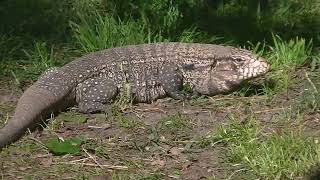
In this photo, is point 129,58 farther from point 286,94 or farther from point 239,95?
point 286,94

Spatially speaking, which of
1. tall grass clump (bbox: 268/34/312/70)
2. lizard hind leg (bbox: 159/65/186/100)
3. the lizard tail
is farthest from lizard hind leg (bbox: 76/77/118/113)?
tall grass clump (bbox: 268/34/312/70)

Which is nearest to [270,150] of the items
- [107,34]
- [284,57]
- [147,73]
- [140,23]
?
[147,73]

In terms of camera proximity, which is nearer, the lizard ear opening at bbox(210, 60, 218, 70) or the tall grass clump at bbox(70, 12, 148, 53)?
the lizard ear opening at bbox(210, 60, 218, 70)

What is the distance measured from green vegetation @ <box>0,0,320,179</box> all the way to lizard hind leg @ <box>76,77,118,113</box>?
4.0 inches

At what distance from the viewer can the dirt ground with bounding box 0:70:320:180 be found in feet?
17.5

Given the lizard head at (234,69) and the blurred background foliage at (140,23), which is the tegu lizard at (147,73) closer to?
the lizard head at (234,69)

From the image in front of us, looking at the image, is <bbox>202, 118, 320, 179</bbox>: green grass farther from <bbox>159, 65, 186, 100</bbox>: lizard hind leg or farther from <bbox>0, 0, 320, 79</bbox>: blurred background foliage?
<bbox>0, 0, 320, 79</bbox>: blurred background foliage

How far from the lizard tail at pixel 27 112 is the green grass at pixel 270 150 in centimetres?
141

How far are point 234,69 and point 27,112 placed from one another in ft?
6.37

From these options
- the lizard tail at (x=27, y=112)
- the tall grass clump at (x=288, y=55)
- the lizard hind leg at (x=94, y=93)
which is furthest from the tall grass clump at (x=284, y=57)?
the lizard tail at (x=27, y=112)

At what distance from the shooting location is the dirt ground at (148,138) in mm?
5324

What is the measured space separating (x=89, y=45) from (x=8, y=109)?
4.42ft

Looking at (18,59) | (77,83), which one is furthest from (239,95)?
(18,59)

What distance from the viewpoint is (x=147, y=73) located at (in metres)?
6.80
